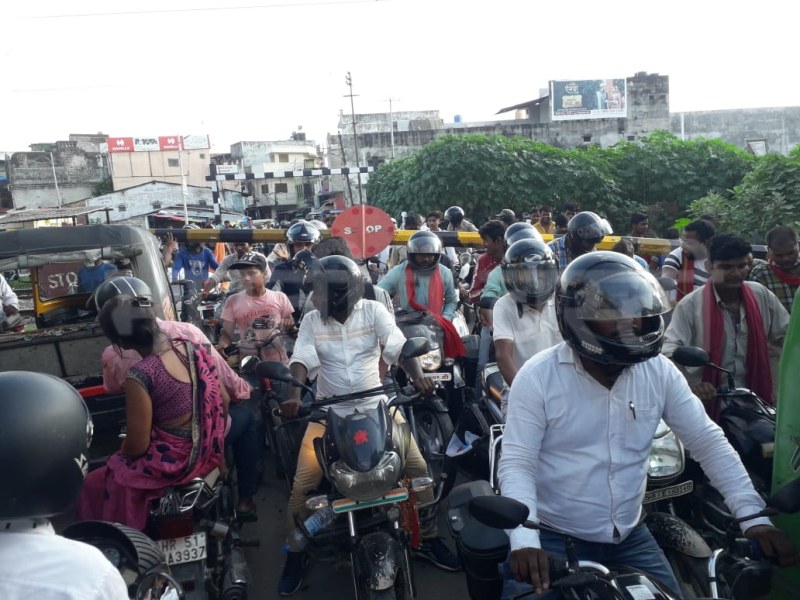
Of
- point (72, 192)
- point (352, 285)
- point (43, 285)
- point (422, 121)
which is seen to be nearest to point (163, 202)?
point (72, 192)

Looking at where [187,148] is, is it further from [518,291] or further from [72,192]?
[518,291]

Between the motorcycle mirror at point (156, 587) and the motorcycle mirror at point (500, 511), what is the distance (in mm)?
1300

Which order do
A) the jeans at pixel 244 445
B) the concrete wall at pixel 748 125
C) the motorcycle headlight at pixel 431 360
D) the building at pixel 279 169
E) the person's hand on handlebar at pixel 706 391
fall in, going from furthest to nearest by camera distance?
the building at pixel 279 169 < the concrete wall at pixel 748 125 < the motorcycle headlight at pixel 431 360 < the jeans at pixel 244 445 < the person's hand on handlebar at pixel 706 391

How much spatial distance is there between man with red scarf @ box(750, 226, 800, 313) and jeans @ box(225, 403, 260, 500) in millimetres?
3687

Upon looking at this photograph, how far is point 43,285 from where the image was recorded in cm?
653

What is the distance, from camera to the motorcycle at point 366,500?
3.46 meters

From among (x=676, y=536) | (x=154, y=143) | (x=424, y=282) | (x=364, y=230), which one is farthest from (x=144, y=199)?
(x=676, y=536)

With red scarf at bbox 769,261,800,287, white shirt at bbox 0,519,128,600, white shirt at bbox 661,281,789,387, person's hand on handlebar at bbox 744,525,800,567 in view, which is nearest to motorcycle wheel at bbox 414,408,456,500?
white shirt at bbox 661,281,789,387

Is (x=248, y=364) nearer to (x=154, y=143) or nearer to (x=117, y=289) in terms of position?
(x=117, y=289)

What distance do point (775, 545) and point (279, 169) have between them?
6036 centimetres

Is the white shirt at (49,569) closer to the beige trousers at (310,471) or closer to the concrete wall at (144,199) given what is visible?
the beige trousers at (310,471)

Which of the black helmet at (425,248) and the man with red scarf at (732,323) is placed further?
the black helmet at (425,248)

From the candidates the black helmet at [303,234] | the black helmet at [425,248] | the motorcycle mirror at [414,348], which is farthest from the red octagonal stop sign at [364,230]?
the motorcycle mirror at [414,348]

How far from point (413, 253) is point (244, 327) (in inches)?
64.6
